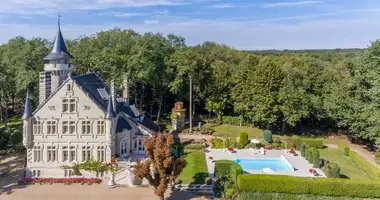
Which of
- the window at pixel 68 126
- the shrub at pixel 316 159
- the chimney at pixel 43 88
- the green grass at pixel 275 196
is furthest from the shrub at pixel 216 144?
the chimney at pixel 43 88

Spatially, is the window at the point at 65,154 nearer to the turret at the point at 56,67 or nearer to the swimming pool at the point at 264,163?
the turret at the point at 56,67

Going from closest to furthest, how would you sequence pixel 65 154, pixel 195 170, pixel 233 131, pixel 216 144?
1. pixel 65 154
2. pixel 195 170
3. pixel 216 144
4. pixel 233 131

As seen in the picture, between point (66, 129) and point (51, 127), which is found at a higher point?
point (51, 127)

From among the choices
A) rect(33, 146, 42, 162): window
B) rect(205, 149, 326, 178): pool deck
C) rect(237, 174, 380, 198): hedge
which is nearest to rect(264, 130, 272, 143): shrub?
rect(205, 149, 326, 178): pool deck

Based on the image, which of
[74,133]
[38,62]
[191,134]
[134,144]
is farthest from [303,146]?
[38,62]

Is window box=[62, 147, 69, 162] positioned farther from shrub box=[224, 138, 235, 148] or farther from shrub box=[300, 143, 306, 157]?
shrub box=[300, 143, 306, 157]

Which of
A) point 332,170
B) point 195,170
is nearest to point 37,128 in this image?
point 195,170

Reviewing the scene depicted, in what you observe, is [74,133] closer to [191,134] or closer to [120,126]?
[120,126]

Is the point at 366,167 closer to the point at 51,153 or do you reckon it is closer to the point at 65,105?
the point at 65,105
